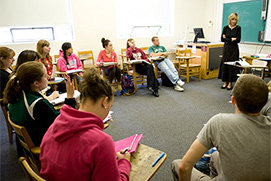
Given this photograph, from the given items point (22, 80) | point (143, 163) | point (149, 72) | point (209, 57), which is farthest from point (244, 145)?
point (209, 57)

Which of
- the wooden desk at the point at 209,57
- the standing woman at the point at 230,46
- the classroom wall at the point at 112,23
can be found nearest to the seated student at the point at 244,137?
the standing woman at the point at 230,46

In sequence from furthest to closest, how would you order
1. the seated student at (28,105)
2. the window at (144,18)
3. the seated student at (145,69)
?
1. the window at (144,18)
2. the seated student at (145,69)
3. the seated student at (28,105)

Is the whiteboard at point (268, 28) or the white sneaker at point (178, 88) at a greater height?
the whiteboard at point (268, 28)

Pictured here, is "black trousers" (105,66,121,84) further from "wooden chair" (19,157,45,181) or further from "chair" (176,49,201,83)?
"wooden chair" (19,157,45,181)

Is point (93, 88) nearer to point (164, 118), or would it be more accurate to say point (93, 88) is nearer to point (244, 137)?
point (244, 137)

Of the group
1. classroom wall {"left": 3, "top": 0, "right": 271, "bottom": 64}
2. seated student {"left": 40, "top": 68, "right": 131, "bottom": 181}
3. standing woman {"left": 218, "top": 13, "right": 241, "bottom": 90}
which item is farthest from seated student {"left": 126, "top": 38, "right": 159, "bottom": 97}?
seated student {"left": 40, "top": 68, "right": 131, "bottom": 181}

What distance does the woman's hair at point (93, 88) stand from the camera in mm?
883

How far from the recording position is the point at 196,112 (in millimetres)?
3203

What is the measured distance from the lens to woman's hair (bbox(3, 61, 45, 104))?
1364 mm

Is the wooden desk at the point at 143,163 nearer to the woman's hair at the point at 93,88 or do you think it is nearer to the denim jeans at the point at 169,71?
the woman's hair at the point at 93,88

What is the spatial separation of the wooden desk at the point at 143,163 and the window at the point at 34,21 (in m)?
4.31

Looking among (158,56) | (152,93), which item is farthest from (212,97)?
(158,56)

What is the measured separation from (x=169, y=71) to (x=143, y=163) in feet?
12.0

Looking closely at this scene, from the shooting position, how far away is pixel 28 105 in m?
1.35
